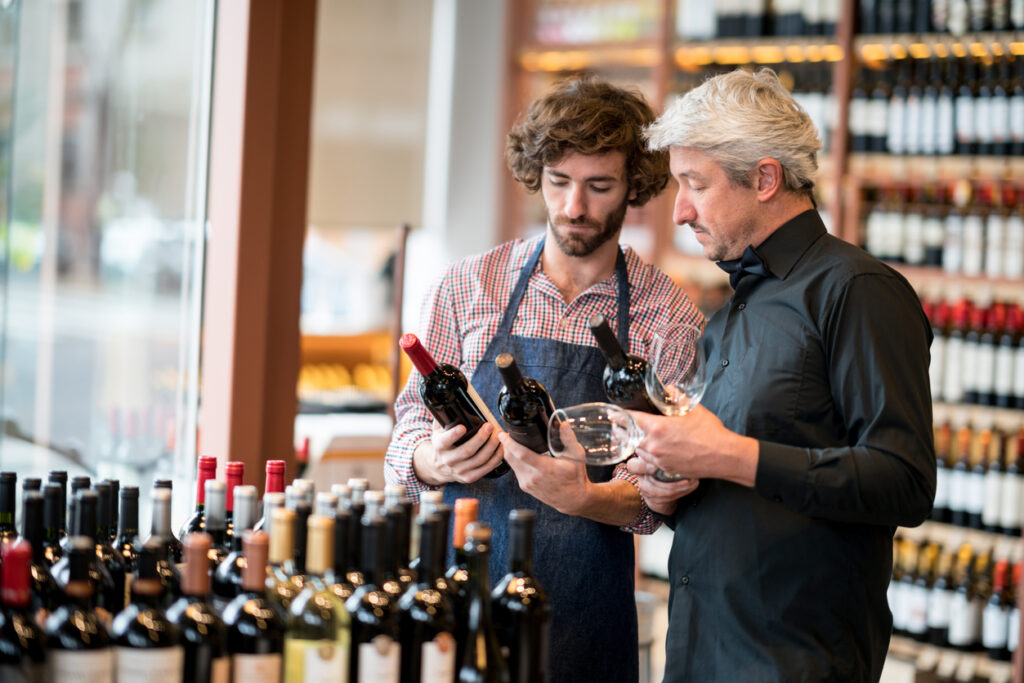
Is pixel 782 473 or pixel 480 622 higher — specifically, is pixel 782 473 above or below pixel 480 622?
above

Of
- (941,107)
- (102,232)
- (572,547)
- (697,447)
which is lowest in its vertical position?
(572,547)

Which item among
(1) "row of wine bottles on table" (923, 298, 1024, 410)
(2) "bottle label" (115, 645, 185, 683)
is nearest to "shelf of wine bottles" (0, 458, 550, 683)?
(2) "bottle label" (115, 645, 185, 683)

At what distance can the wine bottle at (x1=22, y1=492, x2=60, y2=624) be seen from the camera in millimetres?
1567

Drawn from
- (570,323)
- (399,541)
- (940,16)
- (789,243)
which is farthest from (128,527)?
(940,16)

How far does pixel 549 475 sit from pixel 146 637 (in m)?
0.78

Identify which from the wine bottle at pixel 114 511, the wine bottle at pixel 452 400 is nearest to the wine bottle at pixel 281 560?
the wine bottle at pixel 114 511

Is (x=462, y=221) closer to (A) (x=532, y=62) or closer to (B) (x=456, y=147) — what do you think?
(B) (x=456, y=147)

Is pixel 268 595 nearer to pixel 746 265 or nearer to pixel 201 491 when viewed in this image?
pixel 201 491

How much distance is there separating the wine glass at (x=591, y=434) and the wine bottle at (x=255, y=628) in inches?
22.5

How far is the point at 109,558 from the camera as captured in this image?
1.65 m

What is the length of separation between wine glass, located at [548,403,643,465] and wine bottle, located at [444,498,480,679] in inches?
9.9

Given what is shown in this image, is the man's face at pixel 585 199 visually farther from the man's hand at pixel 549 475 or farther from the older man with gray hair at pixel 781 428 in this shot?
the man's hand at pixel 549 475

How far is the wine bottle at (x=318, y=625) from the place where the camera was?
135 cm

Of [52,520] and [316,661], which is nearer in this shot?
[316,661]
